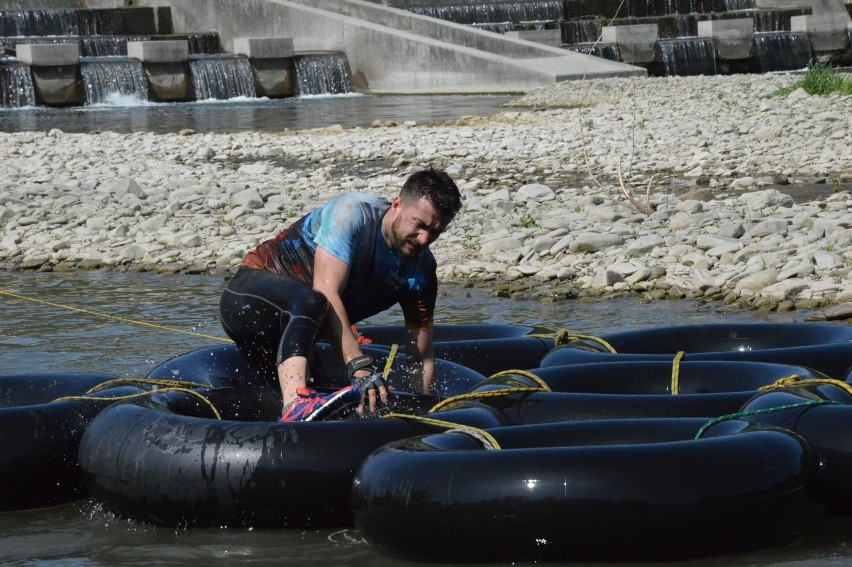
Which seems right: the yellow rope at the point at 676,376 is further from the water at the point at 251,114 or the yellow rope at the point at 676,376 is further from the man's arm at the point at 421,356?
the water at the point at 251,114

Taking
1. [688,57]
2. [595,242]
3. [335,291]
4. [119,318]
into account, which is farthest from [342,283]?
[688,57]

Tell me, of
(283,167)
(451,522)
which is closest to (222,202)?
(283,167)

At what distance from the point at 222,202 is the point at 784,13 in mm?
22671

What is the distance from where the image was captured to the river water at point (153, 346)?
487 cm

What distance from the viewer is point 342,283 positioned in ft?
18.3

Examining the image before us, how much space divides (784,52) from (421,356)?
2615cm

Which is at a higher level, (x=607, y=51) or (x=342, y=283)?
(x=607, y=51)

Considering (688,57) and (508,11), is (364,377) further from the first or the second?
(508,11)

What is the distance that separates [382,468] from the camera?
4727 millimetres

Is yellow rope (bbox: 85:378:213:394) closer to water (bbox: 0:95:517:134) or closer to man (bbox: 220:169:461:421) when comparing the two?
man (bbox: 220:169:461:421)

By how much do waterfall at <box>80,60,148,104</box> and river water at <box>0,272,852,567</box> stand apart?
16515mm

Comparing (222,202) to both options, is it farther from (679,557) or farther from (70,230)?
(679,557)

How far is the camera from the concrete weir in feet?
87.9

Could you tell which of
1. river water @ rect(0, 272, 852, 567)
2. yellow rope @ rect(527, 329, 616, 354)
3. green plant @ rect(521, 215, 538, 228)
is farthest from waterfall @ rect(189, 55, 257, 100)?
yellow rope @ rect(527, 329, 616, 354)
